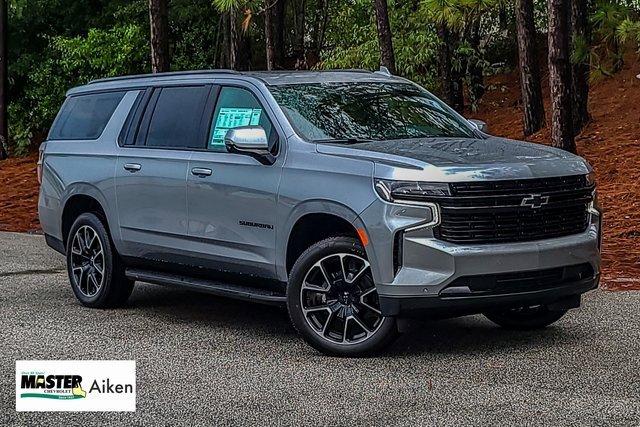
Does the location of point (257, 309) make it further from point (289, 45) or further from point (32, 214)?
point (289, 45)

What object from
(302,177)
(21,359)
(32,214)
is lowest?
(32,214)

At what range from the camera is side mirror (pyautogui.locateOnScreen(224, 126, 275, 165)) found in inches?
320

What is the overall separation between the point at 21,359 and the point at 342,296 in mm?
2200

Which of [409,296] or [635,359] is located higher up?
[409,296]

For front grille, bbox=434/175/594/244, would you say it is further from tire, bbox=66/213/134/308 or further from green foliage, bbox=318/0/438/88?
green foliage, bbox=318/0/438/88

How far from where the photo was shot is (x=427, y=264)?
23.9 feet

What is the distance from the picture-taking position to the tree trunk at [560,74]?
16.1 metres

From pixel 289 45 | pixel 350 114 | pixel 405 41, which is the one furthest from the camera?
pixel 289 45

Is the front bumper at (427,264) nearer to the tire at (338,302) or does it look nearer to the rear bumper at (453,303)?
the rear bumper at (453,303)

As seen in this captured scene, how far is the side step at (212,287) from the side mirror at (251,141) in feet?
3.06

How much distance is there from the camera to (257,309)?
10.0 metres

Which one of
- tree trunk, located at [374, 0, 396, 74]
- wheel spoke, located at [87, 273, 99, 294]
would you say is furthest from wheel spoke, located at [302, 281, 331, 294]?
tree trunk, located at [374, 0, 396, 74]

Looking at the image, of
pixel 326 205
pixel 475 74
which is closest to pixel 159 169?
pixel 326 205

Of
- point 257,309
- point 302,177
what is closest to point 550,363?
point 302,177
